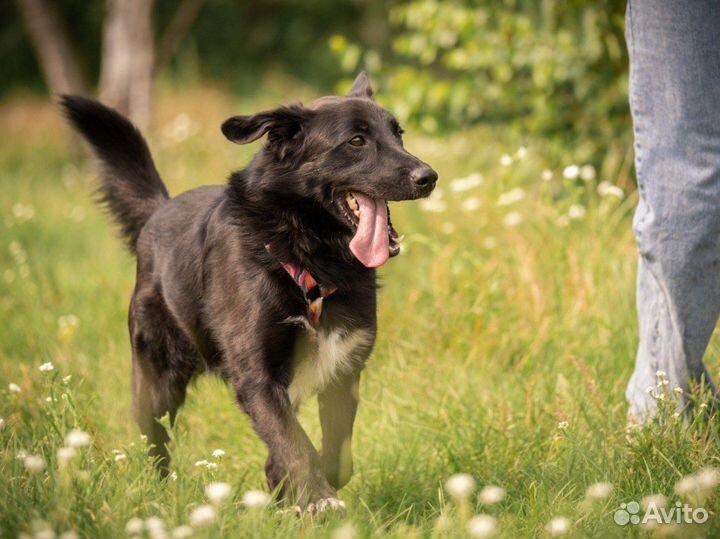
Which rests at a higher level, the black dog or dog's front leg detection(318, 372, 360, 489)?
the black dog

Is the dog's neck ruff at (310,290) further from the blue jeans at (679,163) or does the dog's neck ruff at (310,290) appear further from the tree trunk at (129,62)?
the tree trunk at (129,62)

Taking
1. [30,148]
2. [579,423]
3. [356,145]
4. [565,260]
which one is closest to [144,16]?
[30,148]

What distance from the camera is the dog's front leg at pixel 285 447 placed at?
103 inches

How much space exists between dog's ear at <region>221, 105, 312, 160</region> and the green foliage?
2025 millimetres

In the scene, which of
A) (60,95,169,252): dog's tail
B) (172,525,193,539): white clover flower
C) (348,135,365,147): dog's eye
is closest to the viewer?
(172,525,193,539): white clover flower

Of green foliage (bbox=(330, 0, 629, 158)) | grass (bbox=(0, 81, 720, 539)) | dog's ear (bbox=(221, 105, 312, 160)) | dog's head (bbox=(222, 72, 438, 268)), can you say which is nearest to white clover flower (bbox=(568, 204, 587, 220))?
grass (bbox=(0, 81, 720, 539))

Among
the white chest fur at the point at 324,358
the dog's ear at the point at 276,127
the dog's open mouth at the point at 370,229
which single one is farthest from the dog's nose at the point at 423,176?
the white chest fur at the point at 324,358

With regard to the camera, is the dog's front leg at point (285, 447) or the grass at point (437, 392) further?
the dog's front leg at point (285, 447)

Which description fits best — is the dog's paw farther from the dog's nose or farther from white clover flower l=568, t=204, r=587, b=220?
white clover flower l=568, t=204, r=587, b=220

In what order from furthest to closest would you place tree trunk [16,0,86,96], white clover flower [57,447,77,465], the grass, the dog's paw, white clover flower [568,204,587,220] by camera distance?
1. tree trunk [16,0,86,96]
2. white clover flower [568,204,587,220]
3. the dog's paw
4. the grass
5. white clover flower [57,447,77,465]

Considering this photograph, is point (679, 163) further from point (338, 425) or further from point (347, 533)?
point (347, 533)

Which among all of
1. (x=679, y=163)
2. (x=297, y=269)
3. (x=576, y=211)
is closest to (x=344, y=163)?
(x=297, y=269)

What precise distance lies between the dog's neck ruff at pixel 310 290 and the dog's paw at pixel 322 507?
56 cm

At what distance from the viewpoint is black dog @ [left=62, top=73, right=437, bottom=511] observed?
2.81 m
